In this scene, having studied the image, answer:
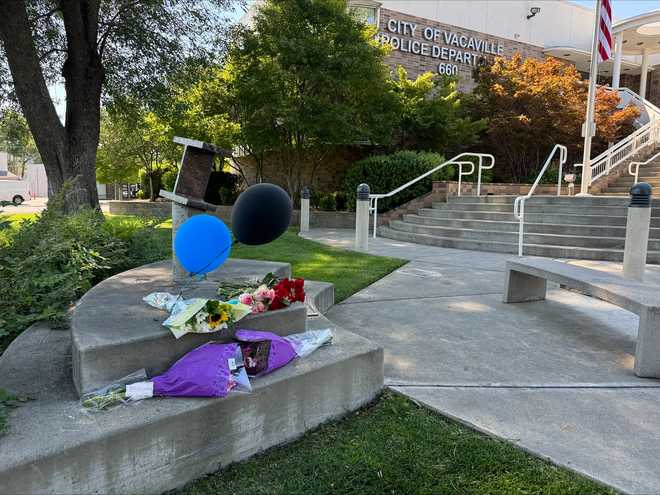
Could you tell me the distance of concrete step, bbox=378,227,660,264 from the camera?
24.7 feet

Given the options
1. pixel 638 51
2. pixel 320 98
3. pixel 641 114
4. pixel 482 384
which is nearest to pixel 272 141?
pixel 320 98

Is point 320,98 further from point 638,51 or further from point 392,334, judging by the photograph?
point 638,51

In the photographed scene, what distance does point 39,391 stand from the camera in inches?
83.7

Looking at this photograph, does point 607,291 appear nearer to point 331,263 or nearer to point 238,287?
point 238,287

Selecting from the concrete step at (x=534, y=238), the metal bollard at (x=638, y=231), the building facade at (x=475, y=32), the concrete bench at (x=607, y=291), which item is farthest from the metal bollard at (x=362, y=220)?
the building facade at (x=475, y=32)

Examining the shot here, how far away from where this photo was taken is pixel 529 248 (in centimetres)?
820

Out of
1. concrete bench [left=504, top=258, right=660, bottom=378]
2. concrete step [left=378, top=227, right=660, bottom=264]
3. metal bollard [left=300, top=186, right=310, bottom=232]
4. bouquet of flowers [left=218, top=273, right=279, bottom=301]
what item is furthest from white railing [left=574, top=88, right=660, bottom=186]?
bouquet of flowers [left=218, top=273, right=279, bottom=301]

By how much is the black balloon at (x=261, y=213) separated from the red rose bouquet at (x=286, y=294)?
0.32 metres

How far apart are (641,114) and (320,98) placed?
13099mm

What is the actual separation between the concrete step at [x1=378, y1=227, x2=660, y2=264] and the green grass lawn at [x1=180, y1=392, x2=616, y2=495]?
642cm

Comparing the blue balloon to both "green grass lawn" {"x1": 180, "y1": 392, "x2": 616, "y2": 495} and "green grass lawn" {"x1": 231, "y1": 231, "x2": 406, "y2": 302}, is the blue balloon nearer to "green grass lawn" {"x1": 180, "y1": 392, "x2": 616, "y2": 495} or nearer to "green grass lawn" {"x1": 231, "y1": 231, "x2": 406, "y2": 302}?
"green grass lawn" {"x1": 180, "y1": 392, "x2": 616, "y2": 495}

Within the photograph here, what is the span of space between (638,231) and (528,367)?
3281 millimetres

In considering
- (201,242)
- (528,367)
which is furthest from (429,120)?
(201,242)

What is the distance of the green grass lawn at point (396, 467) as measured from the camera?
1908 mm
